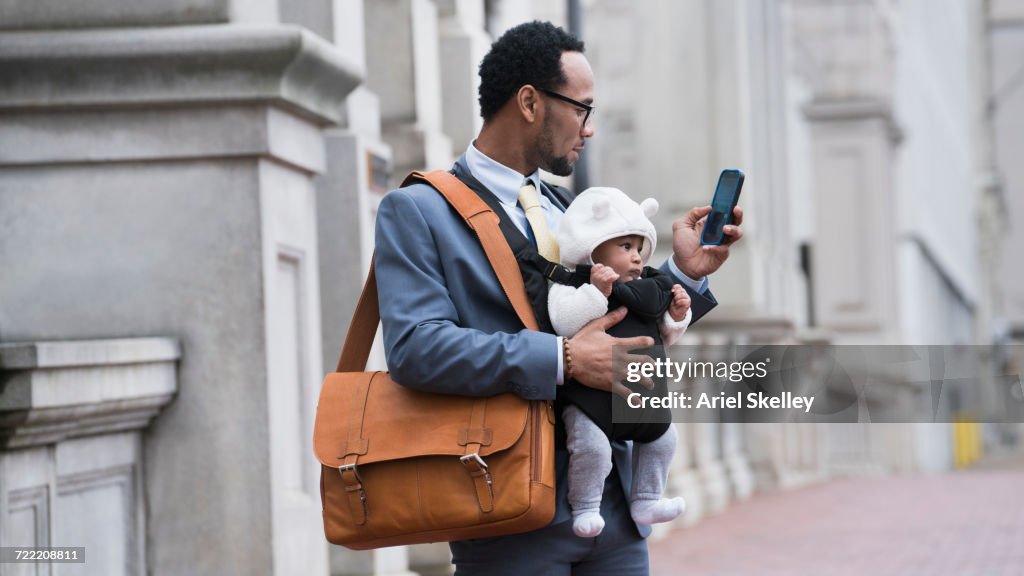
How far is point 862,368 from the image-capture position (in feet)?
13.4

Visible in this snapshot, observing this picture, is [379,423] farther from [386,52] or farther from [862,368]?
[386,52]

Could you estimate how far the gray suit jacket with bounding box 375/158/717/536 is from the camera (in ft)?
11.2

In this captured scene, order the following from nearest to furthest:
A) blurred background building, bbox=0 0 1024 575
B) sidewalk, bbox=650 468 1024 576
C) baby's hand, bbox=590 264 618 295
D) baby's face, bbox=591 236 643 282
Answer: baby's hand, bbox=590 264 618 295 < baby's face, bbox=591 236 643 282 < blurred background building, bbox=0 0 1024 575 < sidewalk, bbox=650 468 1024 576

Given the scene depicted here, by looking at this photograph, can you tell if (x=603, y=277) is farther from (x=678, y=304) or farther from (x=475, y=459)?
(x=475, y=459)

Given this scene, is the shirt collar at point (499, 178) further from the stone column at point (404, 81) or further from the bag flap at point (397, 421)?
the stone column at point (404, 81)

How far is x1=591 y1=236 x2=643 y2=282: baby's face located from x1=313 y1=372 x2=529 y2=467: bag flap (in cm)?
34

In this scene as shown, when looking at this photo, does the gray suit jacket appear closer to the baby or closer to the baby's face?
the baby

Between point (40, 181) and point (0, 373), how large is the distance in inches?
56.9

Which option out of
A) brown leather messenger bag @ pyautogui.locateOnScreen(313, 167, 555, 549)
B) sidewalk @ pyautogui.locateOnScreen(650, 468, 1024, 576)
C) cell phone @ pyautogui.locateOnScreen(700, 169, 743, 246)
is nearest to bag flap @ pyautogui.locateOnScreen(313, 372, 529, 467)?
brown leather messenger bag @ pyautogui.locateOnScreen(313, 167, 555, 549)

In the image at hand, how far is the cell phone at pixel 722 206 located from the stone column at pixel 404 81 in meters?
5.16

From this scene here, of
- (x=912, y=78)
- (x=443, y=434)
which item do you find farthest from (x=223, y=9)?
(x=912, y=78)

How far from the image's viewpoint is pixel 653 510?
3.58m

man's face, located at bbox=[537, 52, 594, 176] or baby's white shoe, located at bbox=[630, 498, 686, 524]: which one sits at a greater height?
man's face, located at bbox=[537, 52, 594, 176]

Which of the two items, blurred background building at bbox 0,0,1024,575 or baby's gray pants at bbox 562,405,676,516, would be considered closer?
baby's gray pants at bbox 562,405,676,516
